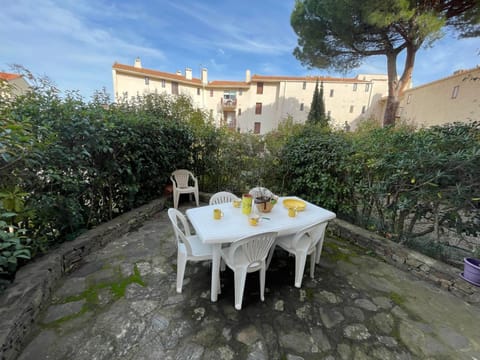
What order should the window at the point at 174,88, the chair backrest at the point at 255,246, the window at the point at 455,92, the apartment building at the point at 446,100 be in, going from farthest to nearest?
1. the window at the point at 174,88
2. the window at the point at 455,92
3. the apartment building at the point at 446,100
4. the chair backrest at the point at 255,246

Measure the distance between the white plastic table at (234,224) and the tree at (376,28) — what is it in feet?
23.1

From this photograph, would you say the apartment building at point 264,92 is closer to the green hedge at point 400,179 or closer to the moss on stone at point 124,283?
the green hedge at point 400,179

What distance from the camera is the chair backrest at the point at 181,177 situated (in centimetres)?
417

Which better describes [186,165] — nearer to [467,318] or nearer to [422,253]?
[422,253]

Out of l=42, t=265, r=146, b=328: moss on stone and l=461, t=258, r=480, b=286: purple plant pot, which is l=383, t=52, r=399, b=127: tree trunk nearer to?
l=461, t=258, r=480, b=286: purple plant pot

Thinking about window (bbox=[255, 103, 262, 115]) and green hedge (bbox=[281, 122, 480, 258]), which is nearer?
green hedge (bbox=[281, 122, 480, 258])

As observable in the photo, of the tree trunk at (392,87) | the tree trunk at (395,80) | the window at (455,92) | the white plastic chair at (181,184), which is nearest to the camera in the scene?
the white plastic chair at (181,184)

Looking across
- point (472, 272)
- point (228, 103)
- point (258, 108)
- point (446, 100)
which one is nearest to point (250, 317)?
point (472, 272)

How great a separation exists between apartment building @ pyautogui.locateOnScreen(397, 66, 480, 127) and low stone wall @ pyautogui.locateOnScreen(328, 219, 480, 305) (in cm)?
668

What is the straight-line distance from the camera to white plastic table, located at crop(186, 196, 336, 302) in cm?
167

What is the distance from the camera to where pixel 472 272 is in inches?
79.9

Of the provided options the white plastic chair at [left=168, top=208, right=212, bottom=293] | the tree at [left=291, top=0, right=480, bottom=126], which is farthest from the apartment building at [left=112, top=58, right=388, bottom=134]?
the white plastic chair at [left=168, top=208, right=212, bottom=293]

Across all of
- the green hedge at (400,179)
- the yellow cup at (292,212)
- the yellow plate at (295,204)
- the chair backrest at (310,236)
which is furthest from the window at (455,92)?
the yellow cup at (292,212)

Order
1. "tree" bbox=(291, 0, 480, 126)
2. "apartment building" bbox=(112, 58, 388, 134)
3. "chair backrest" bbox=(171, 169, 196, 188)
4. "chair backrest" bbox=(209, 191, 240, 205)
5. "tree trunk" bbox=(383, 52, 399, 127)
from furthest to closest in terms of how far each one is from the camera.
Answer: "apartment building" bbox=(112, 58, 388, 134) → "tree trunk" bbox=(383, 52, 399, 127) → "tree" bbox=(291, 0, 480, 126) → "chair backrest" bbox=(171, 169, 196, 188) → "chair backrest" bbox=(209, 191, 240, 205)
